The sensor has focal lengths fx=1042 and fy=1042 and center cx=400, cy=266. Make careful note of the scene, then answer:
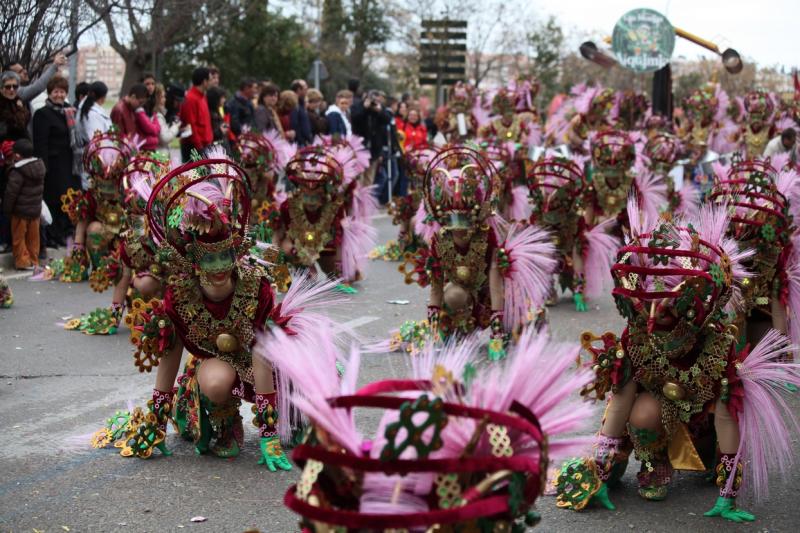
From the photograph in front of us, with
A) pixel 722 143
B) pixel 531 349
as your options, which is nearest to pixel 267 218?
pixel 531 349

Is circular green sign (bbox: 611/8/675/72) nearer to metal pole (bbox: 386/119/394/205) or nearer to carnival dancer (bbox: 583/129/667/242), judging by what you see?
metal pole (bbox: 386/119/394/205)

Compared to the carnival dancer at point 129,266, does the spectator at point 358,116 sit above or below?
above

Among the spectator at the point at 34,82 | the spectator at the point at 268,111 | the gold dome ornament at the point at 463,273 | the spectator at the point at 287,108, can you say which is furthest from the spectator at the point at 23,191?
the gold dome ornament at the point at 463,273

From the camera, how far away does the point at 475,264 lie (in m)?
7.22

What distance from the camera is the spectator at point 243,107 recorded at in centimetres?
1378

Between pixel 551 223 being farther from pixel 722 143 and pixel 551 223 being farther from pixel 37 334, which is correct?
pixel 722 143

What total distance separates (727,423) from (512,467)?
1957 mm

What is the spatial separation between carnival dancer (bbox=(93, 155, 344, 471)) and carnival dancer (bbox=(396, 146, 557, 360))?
2058 mm

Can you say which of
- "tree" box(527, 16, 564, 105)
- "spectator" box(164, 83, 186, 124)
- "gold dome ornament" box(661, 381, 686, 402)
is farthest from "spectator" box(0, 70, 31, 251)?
"tree" box(527, 16, 564, 105)

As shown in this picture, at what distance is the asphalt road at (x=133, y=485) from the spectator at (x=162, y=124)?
6106mm

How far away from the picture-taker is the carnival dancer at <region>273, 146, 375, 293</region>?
986cm

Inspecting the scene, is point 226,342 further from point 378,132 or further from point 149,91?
point 378,132

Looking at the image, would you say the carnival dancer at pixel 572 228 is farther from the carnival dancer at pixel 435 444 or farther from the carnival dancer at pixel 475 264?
the carnival dancer at pixel 435 444

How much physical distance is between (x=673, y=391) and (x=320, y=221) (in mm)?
5950
